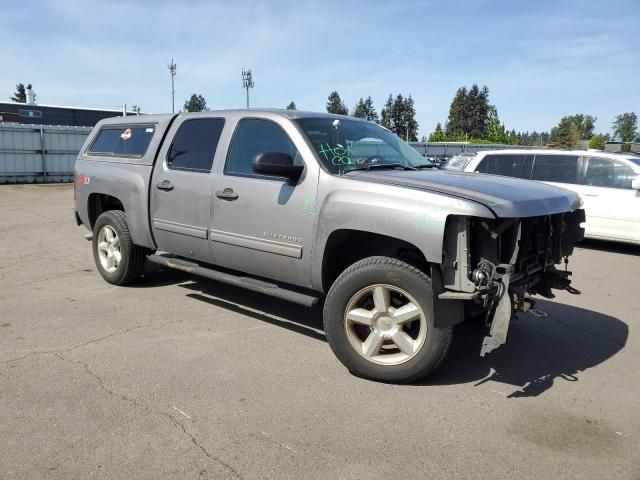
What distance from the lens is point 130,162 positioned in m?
5.68

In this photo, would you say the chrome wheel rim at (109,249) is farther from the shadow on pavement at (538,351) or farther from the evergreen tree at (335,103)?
the evergreen tree at (335,103)

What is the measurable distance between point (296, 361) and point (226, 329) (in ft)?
3.12

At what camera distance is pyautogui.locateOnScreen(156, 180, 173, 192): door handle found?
16.8 feet

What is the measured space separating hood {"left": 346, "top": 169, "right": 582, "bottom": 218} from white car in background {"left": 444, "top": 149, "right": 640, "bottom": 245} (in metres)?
4.84

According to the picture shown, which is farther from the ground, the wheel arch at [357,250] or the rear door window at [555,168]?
the rear door window at [555,168]

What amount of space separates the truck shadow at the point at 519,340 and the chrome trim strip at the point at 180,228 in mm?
879

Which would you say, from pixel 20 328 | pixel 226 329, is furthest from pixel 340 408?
pixel 20 328

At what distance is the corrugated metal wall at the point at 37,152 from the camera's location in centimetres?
1912

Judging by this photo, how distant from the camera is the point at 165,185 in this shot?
5.17 meters

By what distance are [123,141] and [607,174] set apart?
770 centimetres

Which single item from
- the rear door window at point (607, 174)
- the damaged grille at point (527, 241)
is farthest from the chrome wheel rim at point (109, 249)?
the rear door window at point (607, 174)

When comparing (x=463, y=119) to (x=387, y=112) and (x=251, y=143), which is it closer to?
(x=387, y=112)

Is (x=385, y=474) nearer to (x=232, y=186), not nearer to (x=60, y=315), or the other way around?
(x=232, y=186)

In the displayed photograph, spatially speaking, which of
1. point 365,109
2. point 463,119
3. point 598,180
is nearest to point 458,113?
point 463,119
